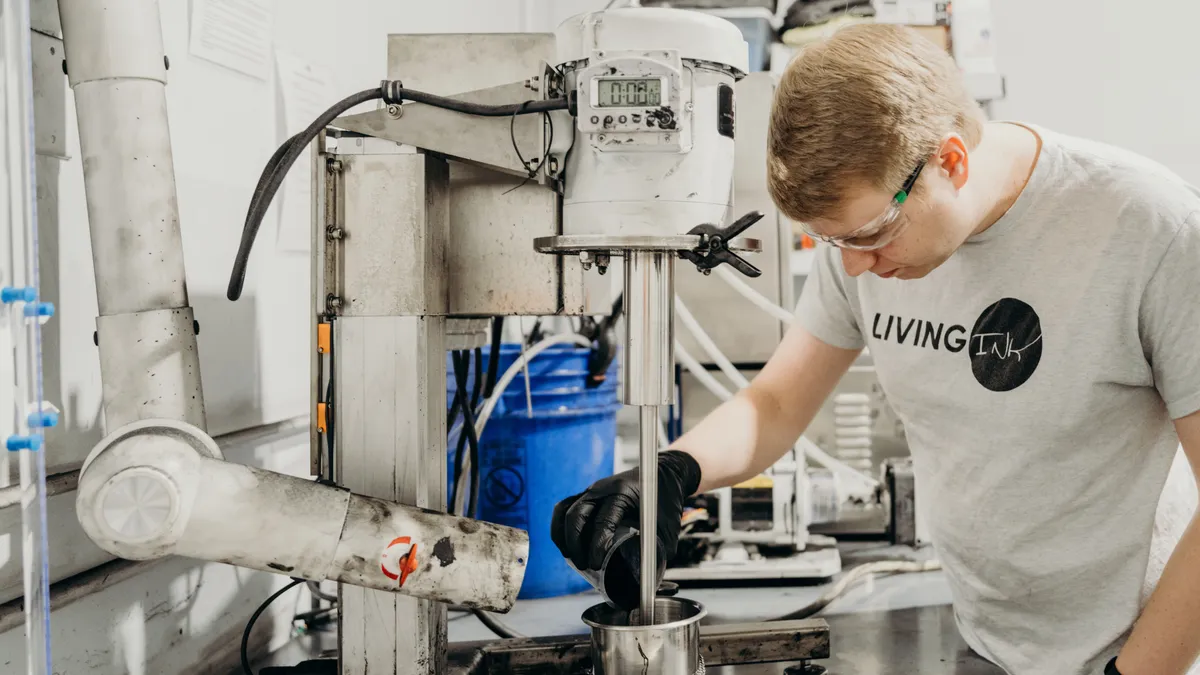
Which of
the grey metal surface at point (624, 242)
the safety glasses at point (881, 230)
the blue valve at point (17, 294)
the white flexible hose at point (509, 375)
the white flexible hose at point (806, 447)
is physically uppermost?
the safety glasses at point (881, 230)

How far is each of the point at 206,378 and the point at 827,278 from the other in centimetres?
90

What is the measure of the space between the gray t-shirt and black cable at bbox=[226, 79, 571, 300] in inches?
24.5

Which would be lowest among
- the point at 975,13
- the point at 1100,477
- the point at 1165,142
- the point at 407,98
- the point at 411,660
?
the point at 411,660

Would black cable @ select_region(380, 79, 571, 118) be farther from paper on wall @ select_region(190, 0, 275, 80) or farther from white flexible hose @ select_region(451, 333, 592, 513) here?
white flexible hose @ select_region(451, 333, 592, 513)

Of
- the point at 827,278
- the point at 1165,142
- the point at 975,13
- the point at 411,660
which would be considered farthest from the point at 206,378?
the point at 1165,142

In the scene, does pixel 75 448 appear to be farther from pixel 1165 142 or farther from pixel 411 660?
pixel 1165 142

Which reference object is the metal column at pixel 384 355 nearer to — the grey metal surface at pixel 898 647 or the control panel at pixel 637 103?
the control panel at pixel 637 103

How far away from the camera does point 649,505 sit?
92 centimetres

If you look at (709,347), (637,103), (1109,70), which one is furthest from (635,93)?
(1109,70)

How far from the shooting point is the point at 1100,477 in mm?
1110

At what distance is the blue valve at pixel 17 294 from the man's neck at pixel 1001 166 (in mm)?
956

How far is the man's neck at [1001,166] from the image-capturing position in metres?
1.08

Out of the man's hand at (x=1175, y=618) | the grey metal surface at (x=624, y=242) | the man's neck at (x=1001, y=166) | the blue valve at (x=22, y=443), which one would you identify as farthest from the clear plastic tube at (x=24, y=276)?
the man's hand at (x=1175, y=618)

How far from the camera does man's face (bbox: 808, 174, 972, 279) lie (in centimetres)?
95
